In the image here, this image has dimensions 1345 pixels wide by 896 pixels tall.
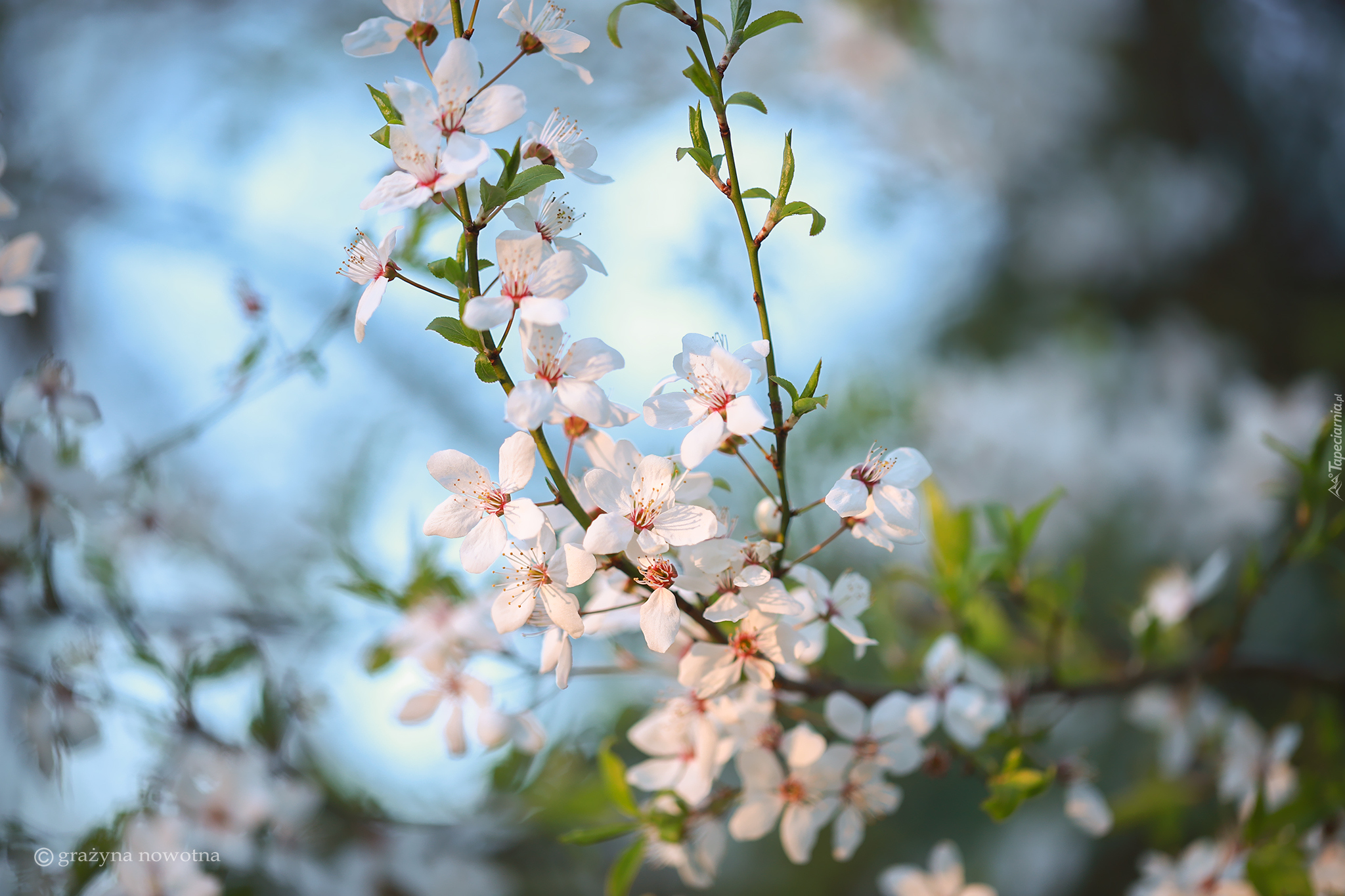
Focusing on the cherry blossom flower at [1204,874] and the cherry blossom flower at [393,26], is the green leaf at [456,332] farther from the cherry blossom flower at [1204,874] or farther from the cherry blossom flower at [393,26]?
the cherry blossom flower at [1204,874]

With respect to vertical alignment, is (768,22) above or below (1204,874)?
above

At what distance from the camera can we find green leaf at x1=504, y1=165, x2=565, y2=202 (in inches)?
11.2

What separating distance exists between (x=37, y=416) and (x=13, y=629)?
0.24 m

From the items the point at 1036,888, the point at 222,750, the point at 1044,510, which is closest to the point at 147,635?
the point at 222,750

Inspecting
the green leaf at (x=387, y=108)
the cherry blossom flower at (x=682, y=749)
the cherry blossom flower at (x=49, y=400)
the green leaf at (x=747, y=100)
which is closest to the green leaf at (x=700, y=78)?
the green leaf at (x=747, y=100)

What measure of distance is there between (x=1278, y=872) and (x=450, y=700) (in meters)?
0.55

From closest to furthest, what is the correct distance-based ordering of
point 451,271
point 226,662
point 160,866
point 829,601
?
point 451,271, point 829,601, point 160,866, point 226,662

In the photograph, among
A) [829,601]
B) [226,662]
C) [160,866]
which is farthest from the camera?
[226,662]

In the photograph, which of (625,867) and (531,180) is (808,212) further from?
(625,867)

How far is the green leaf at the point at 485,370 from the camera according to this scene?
0.28m

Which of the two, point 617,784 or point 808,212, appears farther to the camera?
point 617,784

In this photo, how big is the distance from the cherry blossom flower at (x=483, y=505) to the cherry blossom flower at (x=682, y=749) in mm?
133

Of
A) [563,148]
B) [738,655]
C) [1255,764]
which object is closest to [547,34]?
[563,148]

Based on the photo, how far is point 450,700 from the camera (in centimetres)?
51
